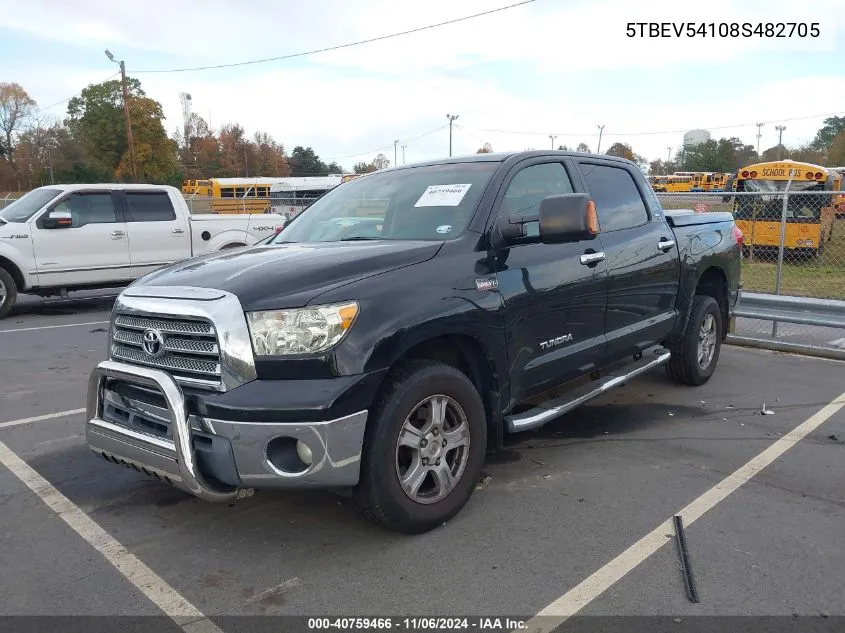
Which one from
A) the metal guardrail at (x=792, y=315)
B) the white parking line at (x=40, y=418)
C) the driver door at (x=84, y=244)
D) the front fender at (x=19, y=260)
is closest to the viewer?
the white parking line at (x=40, y=418)

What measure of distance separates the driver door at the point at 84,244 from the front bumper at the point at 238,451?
8.57 meters

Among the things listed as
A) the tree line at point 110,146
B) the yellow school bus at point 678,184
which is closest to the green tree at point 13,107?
the tree line at point 110,146

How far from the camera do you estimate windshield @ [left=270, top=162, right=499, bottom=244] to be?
4.07 metres

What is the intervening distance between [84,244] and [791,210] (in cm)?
1453

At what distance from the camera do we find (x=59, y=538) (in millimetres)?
3572

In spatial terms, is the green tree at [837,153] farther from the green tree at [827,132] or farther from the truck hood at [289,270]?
the truck hood at [289,270]

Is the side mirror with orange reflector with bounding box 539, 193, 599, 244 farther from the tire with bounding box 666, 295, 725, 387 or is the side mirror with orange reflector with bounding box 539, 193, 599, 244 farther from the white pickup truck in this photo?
the white pickup truck

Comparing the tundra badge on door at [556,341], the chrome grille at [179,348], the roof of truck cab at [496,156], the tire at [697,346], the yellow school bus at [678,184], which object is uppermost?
the yellow school bus at [678,184]

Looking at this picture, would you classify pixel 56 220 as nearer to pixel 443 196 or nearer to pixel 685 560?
pixel 443 196

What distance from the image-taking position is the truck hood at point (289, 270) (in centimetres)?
319

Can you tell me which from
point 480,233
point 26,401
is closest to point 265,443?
point 480,233

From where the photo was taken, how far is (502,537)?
11.6ft

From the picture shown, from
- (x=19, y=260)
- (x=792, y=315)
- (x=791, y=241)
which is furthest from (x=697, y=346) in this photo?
(x=791, y=241)

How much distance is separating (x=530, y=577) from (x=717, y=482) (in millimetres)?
1686
